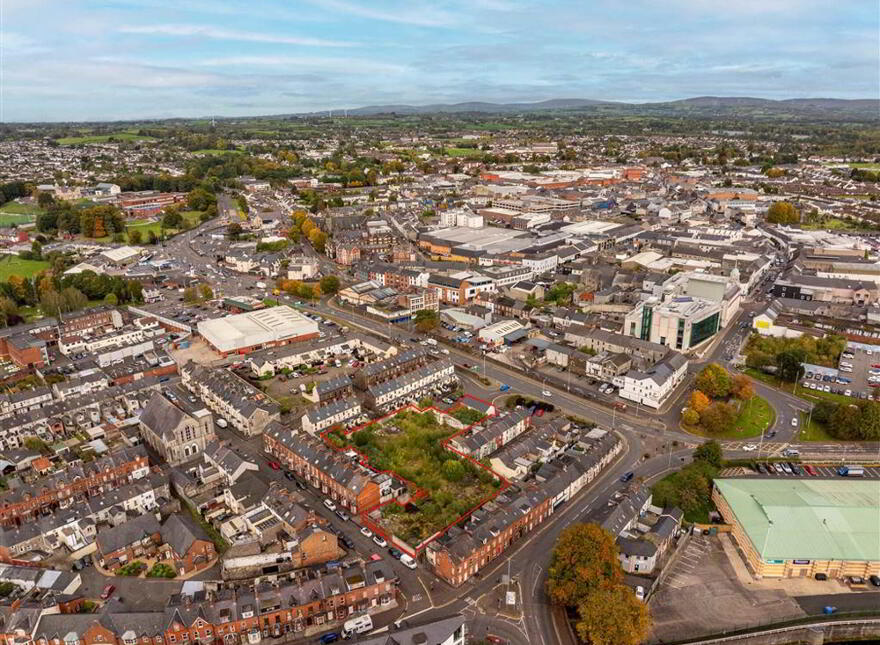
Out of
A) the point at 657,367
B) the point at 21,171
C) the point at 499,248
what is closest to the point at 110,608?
the point at 657,367

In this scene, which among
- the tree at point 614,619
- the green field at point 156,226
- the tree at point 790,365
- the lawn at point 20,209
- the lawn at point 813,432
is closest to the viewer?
the tree at point 614,619

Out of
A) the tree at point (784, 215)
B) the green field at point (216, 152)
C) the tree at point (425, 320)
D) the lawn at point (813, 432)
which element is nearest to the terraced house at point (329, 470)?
the tree at point (425, 320)

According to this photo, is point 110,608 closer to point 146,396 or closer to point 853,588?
point 146,396

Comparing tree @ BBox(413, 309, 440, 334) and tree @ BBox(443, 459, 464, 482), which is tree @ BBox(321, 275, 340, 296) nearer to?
tree @ BBox(413, 309, 440, 334)

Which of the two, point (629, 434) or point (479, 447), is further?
point (629, 434)

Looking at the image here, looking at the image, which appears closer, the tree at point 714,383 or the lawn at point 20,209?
the tree at point 714,383

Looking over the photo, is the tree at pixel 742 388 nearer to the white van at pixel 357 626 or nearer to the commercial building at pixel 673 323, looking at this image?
the commercial building at pixel 673 323

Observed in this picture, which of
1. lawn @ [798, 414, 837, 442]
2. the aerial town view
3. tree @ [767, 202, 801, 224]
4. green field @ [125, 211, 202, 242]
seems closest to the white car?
the aerial town view
